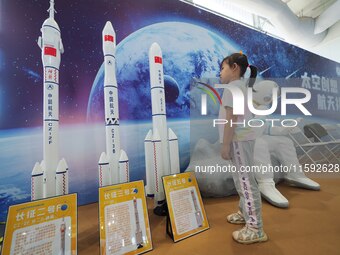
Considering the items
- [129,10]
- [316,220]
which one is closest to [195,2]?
[129,10]

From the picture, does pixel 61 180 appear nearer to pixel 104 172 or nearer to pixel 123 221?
pixel 104 172

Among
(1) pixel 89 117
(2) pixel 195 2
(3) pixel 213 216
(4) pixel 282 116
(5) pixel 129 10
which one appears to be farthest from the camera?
(4) pixel 282 116

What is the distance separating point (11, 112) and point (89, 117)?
74 centimetres

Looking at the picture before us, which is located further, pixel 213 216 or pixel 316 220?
pixel 213 216

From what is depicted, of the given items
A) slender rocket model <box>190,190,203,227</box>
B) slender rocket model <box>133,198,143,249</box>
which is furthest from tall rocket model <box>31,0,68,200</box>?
slender rocket model <box>190,190,203,227</box>

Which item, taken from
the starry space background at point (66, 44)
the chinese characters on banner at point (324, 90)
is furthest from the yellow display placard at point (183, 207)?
the chinese characters on banner at point (324, 90)

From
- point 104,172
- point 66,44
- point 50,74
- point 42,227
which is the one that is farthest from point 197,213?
point 66,44

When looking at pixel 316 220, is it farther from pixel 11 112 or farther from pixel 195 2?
pixel 195 2

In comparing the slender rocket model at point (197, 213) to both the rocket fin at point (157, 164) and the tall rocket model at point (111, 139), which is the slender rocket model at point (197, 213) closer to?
the rocket fin at point (157, 164)

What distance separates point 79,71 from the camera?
2.25 meters

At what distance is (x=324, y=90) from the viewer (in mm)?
4910

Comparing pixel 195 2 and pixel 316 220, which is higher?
pixel 195 2

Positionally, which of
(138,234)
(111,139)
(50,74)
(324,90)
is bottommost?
(138,234)

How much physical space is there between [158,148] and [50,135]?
970 millimetres
